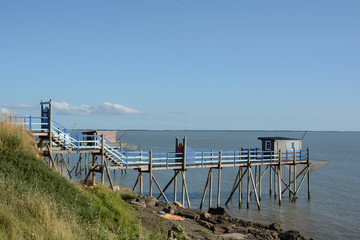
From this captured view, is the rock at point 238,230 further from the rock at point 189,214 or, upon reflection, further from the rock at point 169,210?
the rock at point 169,210

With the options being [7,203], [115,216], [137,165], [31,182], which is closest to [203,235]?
[115,216]

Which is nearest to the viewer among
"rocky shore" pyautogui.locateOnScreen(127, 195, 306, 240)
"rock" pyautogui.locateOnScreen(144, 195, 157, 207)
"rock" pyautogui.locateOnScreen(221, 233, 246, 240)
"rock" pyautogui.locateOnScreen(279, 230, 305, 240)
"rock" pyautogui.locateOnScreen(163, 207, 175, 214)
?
"rocky shore" pyautogui.locateOnScreen(127, 195, 306, 240)

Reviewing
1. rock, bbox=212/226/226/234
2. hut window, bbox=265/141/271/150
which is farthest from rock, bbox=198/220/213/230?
hut window, bbox=265/141/271/150

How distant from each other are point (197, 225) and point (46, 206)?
8394 millimetres

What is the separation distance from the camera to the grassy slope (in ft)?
28.2

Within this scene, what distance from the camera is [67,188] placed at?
12625 millimetres

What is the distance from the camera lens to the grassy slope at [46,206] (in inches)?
339

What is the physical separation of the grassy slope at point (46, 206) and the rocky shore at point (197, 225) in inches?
49.9

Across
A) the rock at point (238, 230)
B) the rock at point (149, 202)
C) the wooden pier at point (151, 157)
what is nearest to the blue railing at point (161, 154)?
the wooden pier at point (151, 157)

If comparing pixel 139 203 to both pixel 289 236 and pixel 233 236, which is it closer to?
pixel 233 236

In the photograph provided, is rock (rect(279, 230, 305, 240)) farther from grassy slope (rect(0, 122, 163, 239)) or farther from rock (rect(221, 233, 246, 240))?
grassy slope (rect(0, 122, 163, 239))

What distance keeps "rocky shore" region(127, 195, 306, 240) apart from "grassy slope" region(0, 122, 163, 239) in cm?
127

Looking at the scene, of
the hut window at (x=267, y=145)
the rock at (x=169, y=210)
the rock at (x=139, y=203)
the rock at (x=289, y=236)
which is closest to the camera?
the rock at (x=289, y=236)

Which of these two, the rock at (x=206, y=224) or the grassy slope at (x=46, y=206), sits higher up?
the grassy slope at (x=46, y=206)
